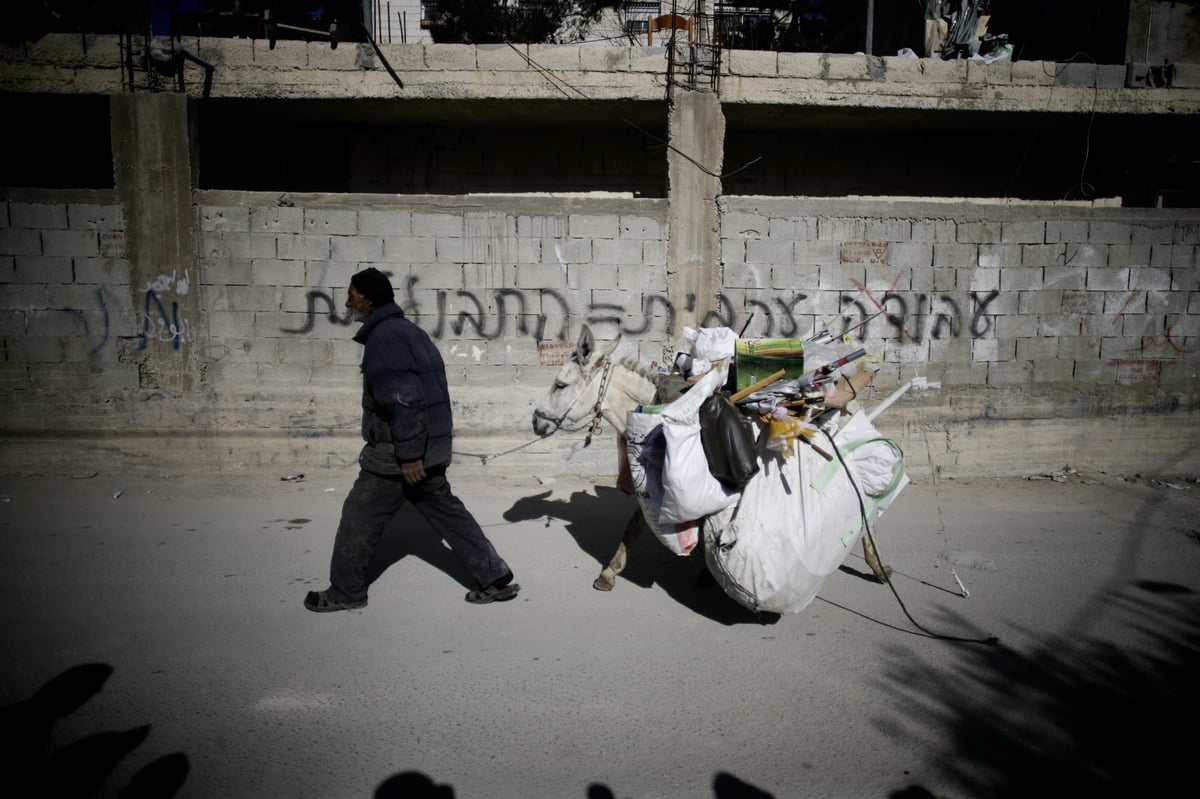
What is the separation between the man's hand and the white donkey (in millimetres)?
752

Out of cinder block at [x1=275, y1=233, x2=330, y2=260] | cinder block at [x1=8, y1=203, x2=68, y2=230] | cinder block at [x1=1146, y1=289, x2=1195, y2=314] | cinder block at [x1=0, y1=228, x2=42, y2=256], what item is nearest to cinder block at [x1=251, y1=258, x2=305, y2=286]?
cinder block at [x1=275, y1=233, x2=330, y2=260]

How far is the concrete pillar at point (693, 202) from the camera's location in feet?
21.7

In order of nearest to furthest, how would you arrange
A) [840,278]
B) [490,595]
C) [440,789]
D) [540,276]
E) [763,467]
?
[440,789] < [763,467] < [490,595] < [540,276] < [840,278]

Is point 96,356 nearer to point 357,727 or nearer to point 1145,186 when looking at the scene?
point 357,727

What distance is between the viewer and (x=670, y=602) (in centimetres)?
396

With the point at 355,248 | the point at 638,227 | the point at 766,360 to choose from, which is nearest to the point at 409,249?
the point at 355,248

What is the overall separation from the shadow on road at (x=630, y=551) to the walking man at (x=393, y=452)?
3.13ft

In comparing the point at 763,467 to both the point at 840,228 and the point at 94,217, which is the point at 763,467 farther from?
the point at 94,217

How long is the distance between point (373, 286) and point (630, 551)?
7.96 feet

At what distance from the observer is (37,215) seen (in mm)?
6324

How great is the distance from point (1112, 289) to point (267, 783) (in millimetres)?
7977

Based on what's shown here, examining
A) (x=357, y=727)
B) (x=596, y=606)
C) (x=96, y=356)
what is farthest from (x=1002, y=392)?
(x=96, y=356)

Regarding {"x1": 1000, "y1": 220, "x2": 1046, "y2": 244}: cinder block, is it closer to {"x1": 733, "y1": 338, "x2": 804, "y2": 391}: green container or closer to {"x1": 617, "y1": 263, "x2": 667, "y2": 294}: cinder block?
{"x1": 617, "y1": 263, "x2": 667, "y2": 294}: cinder block

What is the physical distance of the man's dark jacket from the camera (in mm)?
3525
